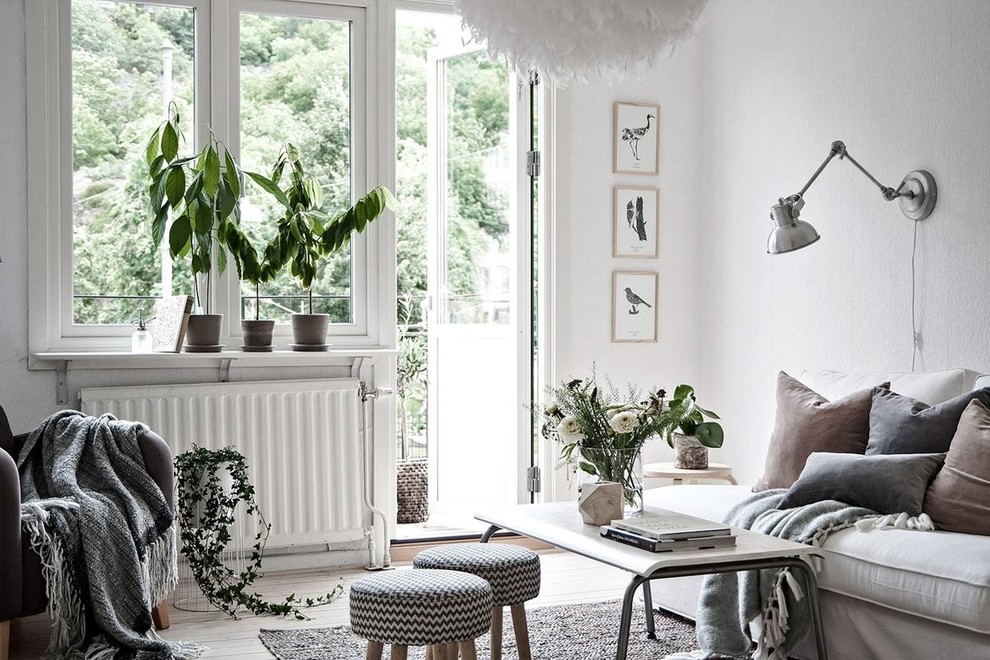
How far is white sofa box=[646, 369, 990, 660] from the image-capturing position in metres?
2.68

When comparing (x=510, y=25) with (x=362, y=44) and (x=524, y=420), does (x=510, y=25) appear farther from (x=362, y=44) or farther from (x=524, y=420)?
(x=524, y=420)

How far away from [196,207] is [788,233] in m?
2.26

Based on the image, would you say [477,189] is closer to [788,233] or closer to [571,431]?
[788,233]

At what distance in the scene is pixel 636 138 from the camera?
5230 mm

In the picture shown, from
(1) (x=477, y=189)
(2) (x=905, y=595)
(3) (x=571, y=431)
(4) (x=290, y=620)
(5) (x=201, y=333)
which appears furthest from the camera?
(1) (x=477, y=189)

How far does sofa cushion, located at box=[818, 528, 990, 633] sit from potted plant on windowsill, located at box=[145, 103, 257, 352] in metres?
2.57

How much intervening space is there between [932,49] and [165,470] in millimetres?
3055

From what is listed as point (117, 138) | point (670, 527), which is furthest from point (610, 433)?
point (117, 138)

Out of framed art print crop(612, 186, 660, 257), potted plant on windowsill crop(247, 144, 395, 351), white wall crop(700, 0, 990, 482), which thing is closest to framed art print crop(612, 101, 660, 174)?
framed art print crop(612, 186, 660, 257)

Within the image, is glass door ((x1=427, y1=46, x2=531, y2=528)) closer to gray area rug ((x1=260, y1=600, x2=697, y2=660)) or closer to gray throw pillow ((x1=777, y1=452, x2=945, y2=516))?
gray area rug ((x1=260, y1=600, x2=697, y2=660))

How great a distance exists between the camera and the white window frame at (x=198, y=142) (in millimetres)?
4305

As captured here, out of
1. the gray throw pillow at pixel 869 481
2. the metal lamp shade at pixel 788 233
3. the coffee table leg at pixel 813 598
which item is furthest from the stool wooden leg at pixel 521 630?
the metal lamp shade at pixel 788 233

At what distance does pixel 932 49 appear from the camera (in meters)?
3.90

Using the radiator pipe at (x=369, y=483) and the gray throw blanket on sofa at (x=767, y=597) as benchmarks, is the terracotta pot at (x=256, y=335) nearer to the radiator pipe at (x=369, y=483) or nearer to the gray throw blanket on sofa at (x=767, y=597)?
the radiator pipe at (x=369, y=483)
